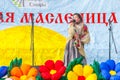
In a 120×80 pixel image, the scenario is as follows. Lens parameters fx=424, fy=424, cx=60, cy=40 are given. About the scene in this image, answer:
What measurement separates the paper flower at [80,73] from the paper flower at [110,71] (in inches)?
2.4

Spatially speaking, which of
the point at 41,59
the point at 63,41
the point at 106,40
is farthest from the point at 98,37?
the point at 41,59

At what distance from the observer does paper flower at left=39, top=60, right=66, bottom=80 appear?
2451mm

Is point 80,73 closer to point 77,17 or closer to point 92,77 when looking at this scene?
point 92,77

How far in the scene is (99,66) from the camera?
248 cm

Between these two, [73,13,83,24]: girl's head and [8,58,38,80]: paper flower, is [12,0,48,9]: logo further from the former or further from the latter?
[8,58,38,80]: paper flower

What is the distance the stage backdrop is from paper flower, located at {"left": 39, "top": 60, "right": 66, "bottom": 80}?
161cm

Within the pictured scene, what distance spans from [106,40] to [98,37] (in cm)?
8

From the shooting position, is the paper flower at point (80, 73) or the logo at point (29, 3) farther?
the logo at point (29, 3)

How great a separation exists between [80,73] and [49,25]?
1776mm

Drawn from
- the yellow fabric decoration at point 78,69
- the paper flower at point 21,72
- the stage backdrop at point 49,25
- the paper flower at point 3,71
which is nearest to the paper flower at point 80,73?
the yellow fabric decoration at point 78,69

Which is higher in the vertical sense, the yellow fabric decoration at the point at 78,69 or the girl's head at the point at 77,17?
the girl's head at the point at 77,17

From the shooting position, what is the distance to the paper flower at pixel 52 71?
8.04ft

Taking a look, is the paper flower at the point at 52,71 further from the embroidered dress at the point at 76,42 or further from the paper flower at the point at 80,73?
the embroidered dress at the point at 76,42

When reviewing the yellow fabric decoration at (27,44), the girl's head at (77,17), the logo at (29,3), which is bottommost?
the yellow fabric decoration at (27,44)
